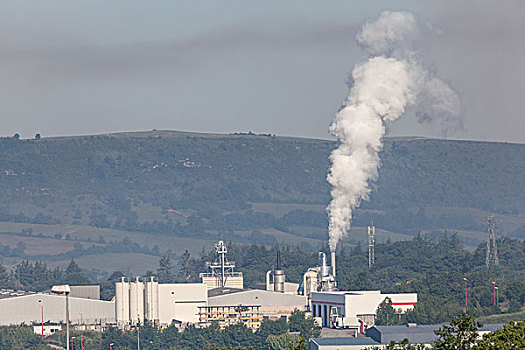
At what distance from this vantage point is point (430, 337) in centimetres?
17862

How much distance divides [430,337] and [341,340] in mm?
13505

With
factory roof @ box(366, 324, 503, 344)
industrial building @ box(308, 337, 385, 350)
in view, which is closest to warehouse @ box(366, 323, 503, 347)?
factory roof @ box(366, 324, 503, 344)

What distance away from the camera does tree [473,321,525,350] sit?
290 ft

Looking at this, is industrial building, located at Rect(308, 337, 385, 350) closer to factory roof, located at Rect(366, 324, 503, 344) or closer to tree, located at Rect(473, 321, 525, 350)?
factory roof, located at Rect(366, 324, 503, 344)

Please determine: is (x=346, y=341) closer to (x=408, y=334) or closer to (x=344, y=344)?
(x=344, y=344)

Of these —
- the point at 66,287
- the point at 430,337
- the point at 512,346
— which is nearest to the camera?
the point at 66,287

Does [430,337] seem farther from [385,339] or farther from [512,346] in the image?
[512,346]

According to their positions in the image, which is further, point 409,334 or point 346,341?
point 346,341

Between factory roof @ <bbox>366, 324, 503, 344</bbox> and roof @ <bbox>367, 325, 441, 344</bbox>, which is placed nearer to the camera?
roof @ <bbox>367, 325, 441, 344</bbox>

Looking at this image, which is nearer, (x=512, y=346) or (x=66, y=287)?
(x=66, y=287)

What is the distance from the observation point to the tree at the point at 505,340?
8825cm

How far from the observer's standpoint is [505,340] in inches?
3553

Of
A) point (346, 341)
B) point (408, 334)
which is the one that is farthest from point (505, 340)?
point (346, 341)

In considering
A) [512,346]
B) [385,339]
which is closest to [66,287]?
[512,346]
